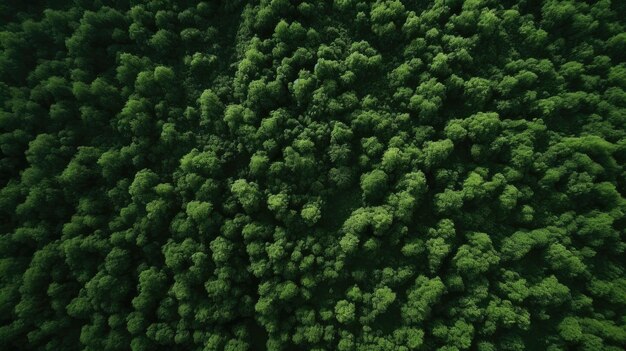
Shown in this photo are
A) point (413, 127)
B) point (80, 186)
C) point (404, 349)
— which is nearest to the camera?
point (404, 349)

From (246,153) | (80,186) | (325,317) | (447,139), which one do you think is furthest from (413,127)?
(80,186)

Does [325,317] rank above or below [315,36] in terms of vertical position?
below

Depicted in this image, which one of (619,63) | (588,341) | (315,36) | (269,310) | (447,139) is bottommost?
(588,341)

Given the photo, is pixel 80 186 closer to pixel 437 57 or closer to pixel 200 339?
pixel 200 339

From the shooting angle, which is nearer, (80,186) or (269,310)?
(269,310)

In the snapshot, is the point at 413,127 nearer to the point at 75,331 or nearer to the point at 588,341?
the point at 588,341

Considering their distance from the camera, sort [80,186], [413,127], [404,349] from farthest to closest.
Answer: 1. [413,127]
2. [80,186]
3. [404,349]

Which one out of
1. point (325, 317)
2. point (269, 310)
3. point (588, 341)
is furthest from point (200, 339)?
point (588, 341)
